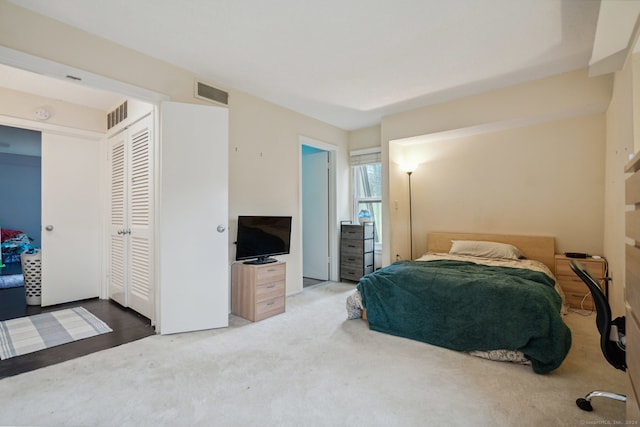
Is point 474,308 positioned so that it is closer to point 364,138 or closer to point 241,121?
point 241,121

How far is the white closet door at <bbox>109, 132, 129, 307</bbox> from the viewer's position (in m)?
3.54

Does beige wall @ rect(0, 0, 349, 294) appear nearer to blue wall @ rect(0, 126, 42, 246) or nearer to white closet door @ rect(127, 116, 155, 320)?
white closet door @ rect(127, 116, 155, 320)

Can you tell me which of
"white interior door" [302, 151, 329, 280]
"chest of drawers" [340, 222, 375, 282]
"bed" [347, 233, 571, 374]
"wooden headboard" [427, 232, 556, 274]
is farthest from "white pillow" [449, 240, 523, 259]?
"white interior door" [302, 151, 329, 280]

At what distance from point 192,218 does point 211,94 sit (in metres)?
1.47

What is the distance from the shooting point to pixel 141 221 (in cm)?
324

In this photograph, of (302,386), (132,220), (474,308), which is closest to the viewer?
(302,386)

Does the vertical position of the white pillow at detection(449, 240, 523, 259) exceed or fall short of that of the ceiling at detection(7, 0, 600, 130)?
it falls short

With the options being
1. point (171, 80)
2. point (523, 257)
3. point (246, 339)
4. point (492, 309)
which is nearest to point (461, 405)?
point (492, 309)

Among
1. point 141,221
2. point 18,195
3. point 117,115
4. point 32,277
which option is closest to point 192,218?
point 141,221

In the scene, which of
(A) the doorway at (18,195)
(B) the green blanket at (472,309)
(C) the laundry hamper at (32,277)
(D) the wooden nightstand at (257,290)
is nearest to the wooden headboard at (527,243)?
(B) the green blanket at (472,309)

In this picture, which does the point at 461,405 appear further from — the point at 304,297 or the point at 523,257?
the point at 523,257

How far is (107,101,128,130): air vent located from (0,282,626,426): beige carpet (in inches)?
107

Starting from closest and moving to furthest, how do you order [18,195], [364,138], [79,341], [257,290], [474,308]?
[474,308], [79,341], [257,290], [364,138], [18,195]

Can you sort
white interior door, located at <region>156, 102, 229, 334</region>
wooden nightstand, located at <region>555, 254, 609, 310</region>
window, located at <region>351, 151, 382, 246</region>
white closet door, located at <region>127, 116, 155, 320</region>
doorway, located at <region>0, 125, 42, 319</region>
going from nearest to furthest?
white interior door, located at <region>156, 102, 229, 334</region>
white closet door, located at <region>127, 116, 155, 320</region>
wooden nightstand, located at <region>555, 254, 609, 310</region>
window, located at <region>351, 151, 382, 246</region>
doorway, located at <region>0, 125, 42, 319</region>
